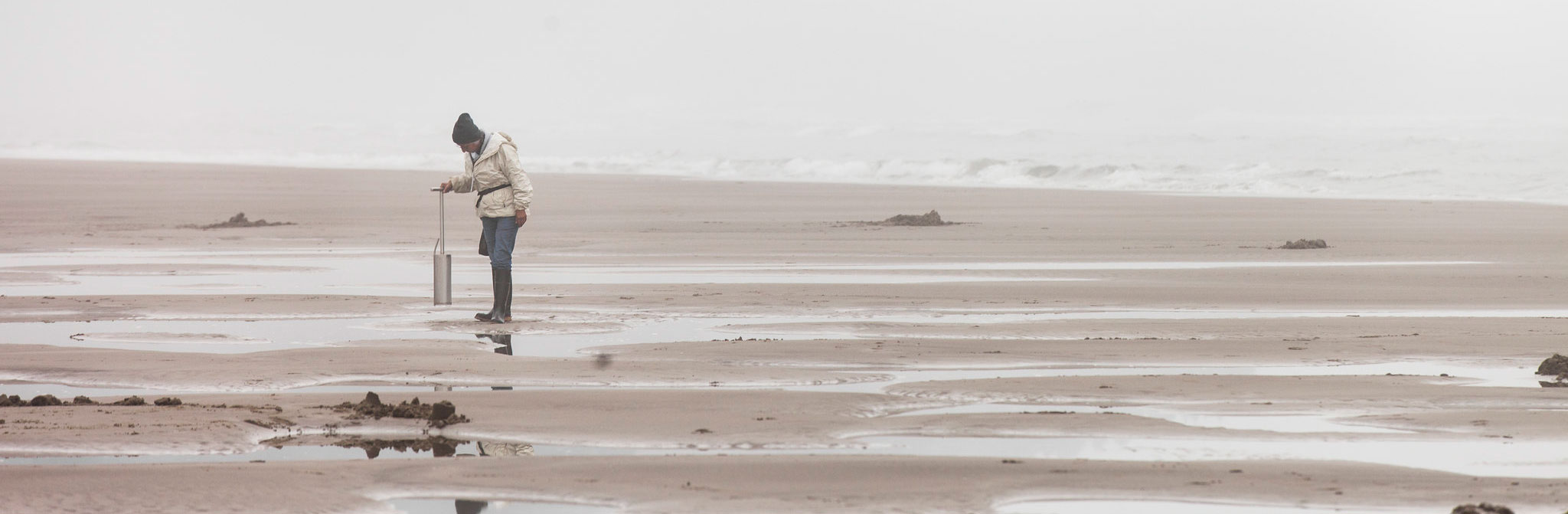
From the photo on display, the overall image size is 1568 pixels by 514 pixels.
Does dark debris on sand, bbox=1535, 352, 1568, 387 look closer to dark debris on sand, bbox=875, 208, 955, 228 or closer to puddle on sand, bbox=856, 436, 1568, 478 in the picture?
puddle on sand, bbox=856, 436, 1568, 478

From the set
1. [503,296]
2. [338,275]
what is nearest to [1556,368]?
[503,296]

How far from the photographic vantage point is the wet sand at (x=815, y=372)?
548cm

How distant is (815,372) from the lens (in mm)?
8266

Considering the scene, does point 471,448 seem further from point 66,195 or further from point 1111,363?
point 66,195

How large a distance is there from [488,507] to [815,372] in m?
3.26

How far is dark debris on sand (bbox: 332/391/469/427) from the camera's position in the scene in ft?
21.8

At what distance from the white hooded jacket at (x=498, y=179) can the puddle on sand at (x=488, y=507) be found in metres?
5.93

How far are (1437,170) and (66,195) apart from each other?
26931 millimetres

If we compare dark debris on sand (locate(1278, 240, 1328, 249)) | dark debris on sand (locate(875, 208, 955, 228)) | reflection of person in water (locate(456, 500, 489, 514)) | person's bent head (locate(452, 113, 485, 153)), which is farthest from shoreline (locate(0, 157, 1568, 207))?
reflection of person in water (locate(456, 500, 489, 514))

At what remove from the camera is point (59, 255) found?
699 inches

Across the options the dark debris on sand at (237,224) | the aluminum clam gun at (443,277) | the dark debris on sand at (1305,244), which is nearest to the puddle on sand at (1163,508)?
the aluminum clam gun at (443,277)

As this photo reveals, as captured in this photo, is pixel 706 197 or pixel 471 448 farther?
pixel 706 197

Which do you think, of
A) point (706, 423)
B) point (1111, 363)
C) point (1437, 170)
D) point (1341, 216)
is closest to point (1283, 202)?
point (1341, 216)

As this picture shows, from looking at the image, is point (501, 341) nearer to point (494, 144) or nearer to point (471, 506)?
point (494, 144)
